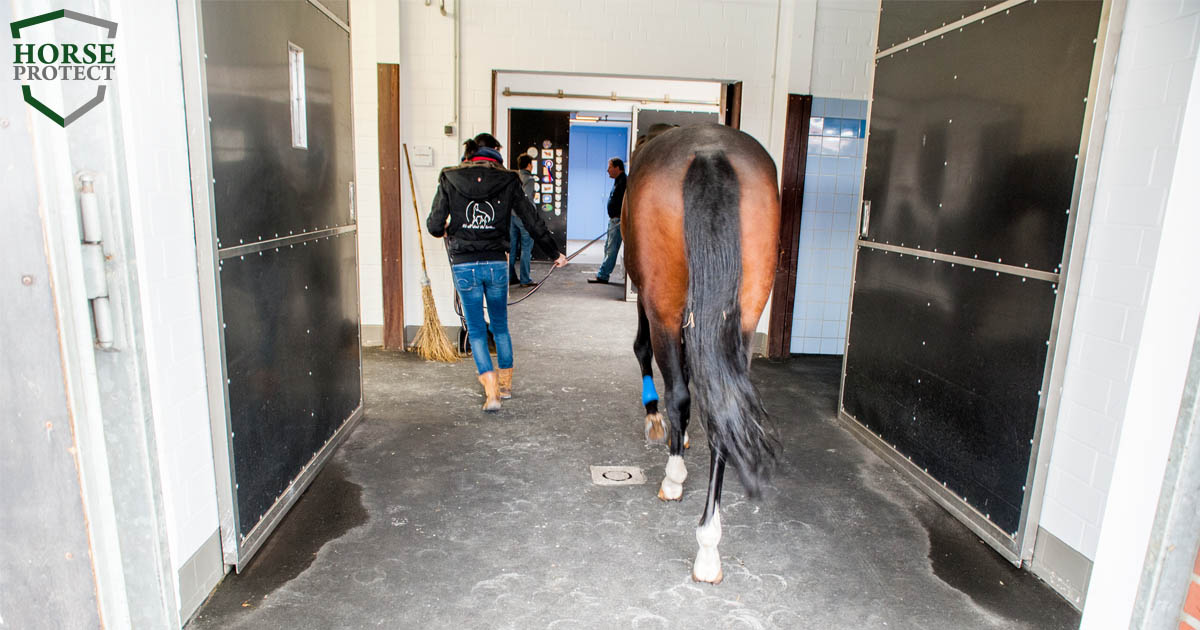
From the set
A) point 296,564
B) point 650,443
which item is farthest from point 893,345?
point 296,564

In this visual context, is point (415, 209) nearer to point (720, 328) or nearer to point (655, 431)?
point (655, 431)

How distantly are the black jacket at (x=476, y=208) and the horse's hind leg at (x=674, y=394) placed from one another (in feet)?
4.79

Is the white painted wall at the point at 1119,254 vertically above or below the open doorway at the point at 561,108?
below

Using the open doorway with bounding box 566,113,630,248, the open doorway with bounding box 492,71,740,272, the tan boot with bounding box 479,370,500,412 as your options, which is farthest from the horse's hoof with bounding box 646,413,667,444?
the open doorway with bounding box 566,113,630,248

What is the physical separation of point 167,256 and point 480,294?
80.6 inches

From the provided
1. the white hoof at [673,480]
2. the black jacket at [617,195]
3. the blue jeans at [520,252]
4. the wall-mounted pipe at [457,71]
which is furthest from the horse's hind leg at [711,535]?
the blue jeans at [520,252]

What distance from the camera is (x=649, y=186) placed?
97.2 inches

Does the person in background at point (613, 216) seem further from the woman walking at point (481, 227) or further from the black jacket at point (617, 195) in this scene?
the woman walking at point (481, 227)

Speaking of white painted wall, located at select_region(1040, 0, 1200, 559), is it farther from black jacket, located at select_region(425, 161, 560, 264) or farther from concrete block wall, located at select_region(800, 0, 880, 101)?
concrete block wall, located at select_region(800, 0, 880, 101)

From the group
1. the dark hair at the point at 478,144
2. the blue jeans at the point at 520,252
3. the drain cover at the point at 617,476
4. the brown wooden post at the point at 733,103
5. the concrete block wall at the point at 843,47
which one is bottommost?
the drain cover at the point at 617,476

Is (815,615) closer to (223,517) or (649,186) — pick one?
(649,186)

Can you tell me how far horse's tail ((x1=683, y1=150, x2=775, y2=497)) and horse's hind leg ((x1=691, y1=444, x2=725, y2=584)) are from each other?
0.09m

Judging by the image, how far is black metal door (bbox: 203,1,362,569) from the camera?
7.11 feet

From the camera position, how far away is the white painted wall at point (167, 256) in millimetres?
1725
